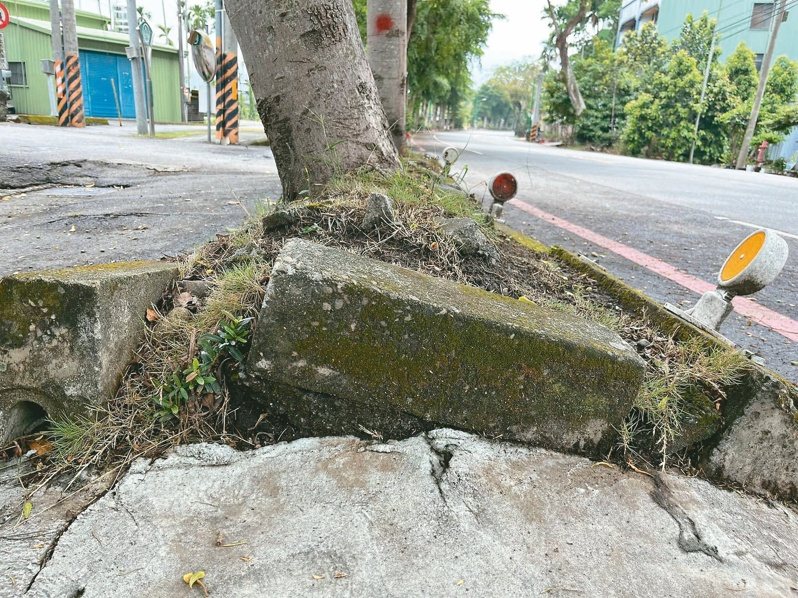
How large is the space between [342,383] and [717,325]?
1.56 meters

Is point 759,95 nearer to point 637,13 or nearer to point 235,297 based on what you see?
point 235,297

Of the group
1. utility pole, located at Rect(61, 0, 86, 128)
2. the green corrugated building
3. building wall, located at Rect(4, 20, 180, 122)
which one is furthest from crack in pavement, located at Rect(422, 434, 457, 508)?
building wall, located at Rect(4, 20, 180, 122)

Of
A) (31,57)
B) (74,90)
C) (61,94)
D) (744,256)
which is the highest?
(31,57)

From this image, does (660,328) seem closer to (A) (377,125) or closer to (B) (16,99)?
(A) (377,125)

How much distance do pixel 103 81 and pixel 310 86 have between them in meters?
29.5

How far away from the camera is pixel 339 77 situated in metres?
2.72

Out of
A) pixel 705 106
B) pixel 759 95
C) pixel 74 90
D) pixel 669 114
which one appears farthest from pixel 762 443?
pixel 669 114

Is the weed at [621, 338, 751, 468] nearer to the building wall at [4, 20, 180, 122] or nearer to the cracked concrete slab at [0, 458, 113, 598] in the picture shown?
the cracked concrete slab at [0, 458, 113, 598]

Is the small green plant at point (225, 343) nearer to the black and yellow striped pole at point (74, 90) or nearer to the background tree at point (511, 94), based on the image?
the black and yellow striped pole at point (74, 90)

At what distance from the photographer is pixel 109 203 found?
436 centimetres

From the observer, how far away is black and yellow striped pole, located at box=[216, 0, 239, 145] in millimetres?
13172

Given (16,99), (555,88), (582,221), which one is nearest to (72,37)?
(16,99)

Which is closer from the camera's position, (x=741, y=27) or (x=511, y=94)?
(x=741, y=27)

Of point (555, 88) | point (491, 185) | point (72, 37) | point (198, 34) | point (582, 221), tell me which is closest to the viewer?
point (491, 185)
